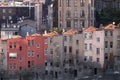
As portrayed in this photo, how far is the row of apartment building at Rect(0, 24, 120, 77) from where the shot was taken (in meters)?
57.6

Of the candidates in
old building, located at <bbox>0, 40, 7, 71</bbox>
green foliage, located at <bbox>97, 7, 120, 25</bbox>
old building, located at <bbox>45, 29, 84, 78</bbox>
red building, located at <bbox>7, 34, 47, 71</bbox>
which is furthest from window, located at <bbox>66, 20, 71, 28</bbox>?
old building, located at <bbox>0, 40, 7, 71</bbox>

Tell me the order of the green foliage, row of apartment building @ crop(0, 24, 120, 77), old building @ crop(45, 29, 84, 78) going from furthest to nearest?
the green foliage < old building @ crop(45, 29, 84, 78) < row of apartment building @ crop(0, 24, 120, 77)

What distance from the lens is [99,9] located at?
2645 inches

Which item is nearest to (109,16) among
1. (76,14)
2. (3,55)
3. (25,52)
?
Answer: (76,14)

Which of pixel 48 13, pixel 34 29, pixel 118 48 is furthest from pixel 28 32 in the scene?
pixel 118 48

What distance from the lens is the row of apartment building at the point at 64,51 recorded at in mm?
57562

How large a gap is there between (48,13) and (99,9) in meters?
5.17

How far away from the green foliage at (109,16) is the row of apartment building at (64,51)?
5079 millimetres

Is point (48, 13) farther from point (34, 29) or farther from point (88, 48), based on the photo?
point (88, 48)

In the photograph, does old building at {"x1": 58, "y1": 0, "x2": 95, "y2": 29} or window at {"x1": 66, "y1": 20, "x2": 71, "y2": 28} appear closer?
old building at {"x1": 58, "y1": 0, "x2": 95, "y2": 29}

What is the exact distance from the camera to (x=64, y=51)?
58.6 m

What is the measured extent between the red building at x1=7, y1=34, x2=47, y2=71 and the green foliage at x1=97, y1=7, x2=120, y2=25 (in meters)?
7.35

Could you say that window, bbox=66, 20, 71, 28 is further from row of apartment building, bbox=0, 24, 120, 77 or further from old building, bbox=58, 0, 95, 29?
row of apartment building, bbox=0, 24, 120, 77

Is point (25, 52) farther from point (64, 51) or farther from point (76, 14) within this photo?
point (76, 14)
